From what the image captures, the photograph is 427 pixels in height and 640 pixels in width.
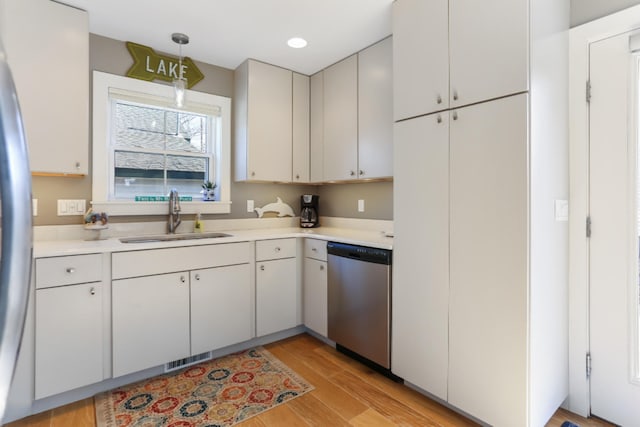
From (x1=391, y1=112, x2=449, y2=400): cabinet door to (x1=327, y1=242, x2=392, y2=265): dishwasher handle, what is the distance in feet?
0.25

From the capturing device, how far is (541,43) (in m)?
1.58

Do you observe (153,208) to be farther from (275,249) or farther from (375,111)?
(375,111)

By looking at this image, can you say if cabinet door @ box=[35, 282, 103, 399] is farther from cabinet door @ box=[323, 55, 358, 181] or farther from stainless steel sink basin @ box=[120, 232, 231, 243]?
cabinet door @ box=[323, 55, 358, 181]

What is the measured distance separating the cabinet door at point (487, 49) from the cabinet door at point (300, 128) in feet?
5.40

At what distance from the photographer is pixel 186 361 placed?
2.32 meters

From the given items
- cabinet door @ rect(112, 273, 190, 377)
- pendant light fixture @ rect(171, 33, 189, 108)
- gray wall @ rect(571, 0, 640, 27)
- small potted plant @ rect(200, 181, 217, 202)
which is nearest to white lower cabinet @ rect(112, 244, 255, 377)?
cabinet door @ rect(112, 273, 190, 377)

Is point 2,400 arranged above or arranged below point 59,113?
below

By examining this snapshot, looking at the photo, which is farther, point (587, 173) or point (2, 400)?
point (587, 173)

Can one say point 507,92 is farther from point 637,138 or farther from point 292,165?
point 292,165

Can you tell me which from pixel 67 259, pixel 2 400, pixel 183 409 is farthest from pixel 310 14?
pixel 183 409

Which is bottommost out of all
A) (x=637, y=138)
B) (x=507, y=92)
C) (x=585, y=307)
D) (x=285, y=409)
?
(x=285, y=409)

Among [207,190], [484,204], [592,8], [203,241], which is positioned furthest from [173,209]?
[592,8]

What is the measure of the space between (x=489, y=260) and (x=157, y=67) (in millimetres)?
2785

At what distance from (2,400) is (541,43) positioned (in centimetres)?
213
